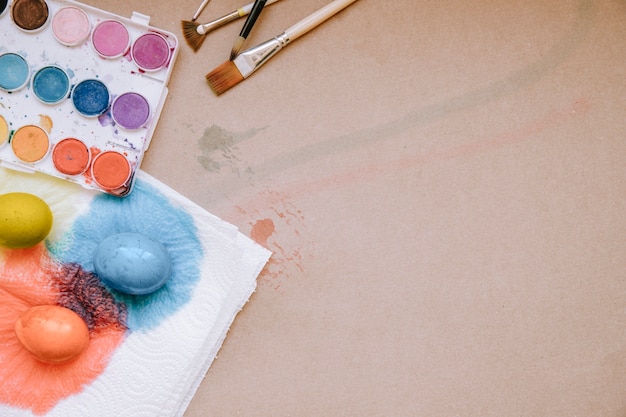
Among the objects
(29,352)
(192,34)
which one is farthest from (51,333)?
(192,34)

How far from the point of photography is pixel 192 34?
709 millimetres

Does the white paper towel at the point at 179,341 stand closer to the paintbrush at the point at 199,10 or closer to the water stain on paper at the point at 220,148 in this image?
the water stain on paper at the point at 220,148

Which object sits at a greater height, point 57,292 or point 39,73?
point 39,73

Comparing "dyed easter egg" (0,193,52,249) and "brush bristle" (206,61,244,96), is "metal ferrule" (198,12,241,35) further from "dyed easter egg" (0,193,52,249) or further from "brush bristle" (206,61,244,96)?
"dyed easter egg" (0,193,52,249)

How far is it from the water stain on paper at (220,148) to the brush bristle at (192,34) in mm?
105

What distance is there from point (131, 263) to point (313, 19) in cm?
36

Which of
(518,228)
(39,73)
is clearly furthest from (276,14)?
(518,228)

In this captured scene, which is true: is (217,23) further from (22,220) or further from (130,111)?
(22,220)

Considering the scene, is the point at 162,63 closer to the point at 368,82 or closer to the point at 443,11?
the point at 368,82

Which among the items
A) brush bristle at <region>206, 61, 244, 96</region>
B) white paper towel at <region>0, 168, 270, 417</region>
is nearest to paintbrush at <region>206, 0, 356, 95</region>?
brush bristle at <region>206, 61, 244, 96</region>

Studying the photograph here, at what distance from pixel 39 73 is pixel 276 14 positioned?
0.97 feet

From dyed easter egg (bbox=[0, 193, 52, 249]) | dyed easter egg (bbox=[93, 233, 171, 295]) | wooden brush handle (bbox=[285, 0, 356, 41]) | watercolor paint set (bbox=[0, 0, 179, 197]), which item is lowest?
dyed easter egg (bbox=[0, 193, 52, 249])

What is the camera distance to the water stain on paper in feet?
2.35

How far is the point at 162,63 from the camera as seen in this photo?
70cm
